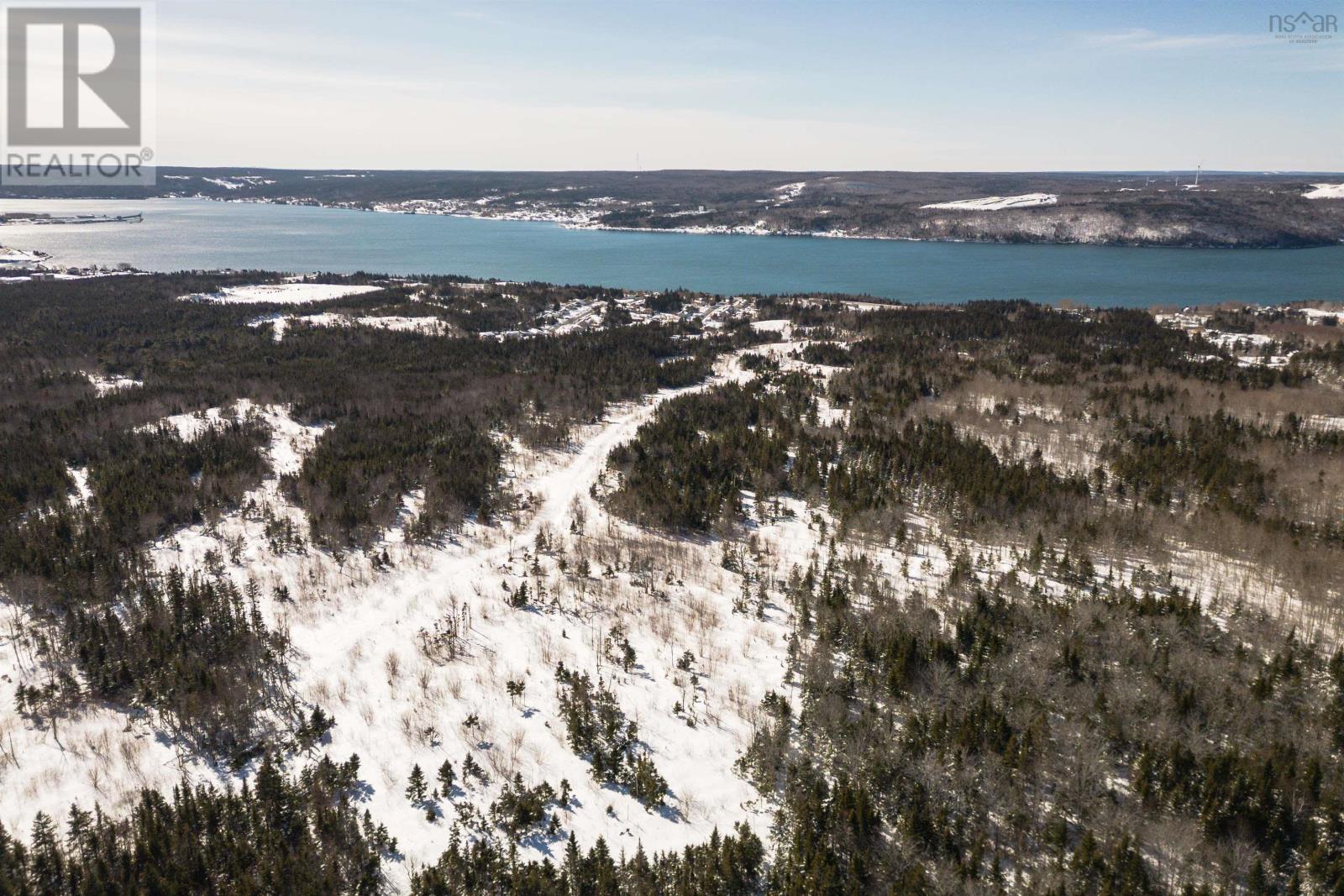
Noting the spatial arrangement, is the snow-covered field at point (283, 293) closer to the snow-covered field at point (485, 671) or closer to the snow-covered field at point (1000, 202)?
the snow-covered field at point (485, 671)

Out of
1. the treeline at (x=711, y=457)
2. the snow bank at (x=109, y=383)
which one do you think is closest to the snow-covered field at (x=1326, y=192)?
the treeline at (x=711, y=457)

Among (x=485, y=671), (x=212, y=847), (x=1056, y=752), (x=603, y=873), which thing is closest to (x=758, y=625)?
(x=485, y=671)

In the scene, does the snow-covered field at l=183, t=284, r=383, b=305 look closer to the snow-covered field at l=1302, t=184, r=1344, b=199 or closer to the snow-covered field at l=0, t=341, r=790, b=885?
the snow-covered field at l=0, t=341, r=790, b=885

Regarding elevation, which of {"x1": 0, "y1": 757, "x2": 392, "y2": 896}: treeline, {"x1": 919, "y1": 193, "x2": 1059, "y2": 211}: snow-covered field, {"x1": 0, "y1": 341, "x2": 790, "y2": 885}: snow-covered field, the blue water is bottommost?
{"x1": 0, "y1": 757, "x2": 392, "y2": 896}: treeline

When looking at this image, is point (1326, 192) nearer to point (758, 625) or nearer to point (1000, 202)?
point (1000, 202)

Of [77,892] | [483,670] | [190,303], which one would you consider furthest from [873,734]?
[190,303]

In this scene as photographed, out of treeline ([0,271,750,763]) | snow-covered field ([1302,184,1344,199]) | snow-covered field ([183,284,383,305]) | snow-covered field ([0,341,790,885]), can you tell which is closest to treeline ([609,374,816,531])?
snow-covered field ([0,341,790,885])

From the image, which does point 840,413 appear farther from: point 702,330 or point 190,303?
point 190,303
